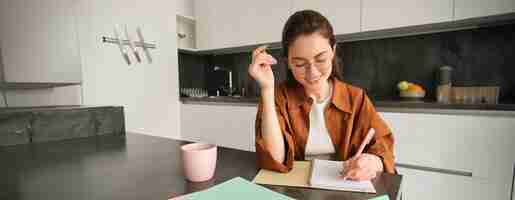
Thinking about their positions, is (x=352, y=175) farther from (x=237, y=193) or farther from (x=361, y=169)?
(x=237, y=193)

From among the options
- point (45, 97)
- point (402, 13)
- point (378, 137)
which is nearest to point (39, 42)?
point (45, 97)

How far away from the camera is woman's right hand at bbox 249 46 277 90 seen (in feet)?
2.21

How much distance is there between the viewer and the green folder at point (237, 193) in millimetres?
433

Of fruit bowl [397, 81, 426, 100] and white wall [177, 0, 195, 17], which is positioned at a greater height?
white wall [177, 0, 195, 17]

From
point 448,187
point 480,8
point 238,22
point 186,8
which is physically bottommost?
point 448,187

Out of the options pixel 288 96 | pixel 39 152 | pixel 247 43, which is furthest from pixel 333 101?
pixel 247 43

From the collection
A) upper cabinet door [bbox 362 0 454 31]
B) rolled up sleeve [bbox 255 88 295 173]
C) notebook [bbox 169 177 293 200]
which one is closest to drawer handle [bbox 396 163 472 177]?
upper cabinet door [bbox 362 0 454 31]

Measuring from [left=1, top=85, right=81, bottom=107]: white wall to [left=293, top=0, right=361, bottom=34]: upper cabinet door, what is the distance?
1666 mm

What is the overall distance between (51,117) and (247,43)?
1.53m

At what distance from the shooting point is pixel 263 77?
2.21 feet

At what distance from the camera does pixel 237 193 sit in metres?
0.45

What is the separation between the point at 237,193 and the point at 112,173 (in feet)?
1.00

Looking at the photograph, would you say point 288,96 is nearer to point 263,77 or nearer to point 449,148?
point 263,77

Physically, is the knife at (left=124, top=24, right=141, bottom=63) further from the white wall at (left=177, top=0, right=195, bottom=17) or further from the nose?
the nose
